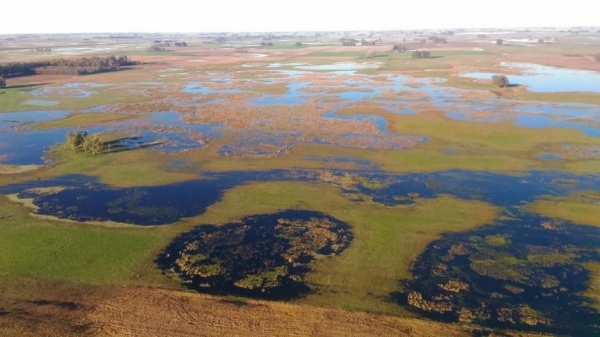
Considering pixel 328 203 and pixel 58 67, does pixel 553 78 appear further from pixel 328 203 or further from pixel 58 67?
pixel 58 67

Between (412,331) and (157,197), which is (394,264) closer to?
(412,331)

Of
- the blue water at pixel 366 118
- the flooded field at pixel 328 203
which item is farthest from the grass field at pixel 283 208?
the blue water at pixel 366 118

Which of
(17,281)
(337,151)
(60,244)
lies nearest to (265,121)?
(337,151)

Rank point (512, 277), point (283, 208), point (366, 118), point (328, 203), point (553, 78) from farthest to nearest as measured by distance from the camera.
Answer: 1. point (553, 78)
2. point (366, 118)
3. point (328, 203)
4. point (283, 208)
5. point (512, 277)

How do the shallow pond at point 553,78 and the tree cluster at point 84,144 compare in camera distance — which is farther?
the shallow pond at point 553,78

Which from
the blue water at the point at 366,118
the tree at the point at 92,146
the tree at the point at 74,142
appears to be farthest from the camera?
the blue water at the point at 366,118

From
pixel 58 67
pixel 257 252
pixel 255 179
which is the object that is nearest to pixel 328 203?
pixel 255 179

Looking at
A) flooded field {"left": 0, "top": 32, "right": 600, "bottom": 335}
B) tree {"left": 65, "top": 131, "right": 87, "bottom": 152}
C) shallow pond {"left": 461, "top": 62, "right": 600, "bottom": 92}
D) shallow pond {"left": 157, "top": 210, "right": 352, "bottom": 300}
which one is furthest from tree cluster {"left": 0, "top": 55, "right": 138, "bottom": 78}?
shallow pond {"left": 157, "top": 210, "right": 352, "bottom": 300}

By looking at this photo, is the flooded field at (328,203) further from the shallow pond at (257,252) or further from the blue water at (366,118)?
the blue water at (366,118)
